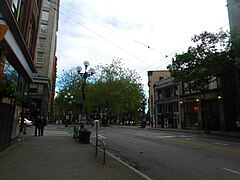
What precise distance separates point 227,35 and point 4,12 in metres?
21.1

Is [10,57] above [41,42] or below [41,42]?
below

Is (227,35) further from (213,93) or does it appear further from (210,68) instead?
(213,93)

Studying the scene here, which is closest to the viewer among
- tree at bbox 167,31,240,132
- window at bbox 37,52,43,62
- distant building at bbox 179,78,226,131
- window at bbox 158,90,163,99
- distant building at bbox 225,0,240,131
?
tree at bbox 167,31,240,132

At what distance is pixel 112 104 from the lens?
54.5 metres

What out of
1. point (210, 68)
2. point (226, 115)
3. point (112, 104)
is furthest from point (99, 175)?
point (112, 104)

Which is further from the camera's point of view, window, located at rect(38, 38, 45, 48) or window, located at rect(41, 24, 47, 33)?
window, located at rect(41, 24, 47, 33)

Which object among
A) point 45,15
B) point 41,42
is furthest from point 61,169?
point 45,15

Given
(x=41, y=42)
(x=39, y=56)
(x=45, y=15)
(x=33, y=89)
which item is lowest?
(x=33, y=89)

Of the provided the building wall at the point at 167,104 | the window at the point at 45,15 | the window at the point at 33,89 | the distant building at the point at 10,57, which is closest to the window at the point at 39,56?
the window at the point at 33,89

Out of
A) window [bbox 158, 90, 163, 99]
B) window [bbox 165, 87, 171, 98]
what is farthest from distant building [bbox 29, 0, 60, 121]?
window [bbox 165, 87, 171, 98]

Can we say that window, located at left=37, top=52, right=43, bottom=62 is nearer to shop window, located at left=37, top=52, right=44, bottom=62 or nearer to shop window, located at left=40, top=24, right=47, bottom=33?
shop window, located at left=37, top=52, right=44, bottom=62

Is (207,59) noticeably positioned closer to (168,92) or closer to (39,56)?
(168,92)

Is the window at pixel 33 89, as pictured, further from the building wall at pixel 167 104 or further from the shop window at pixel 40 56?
the building wall at pixel 167 104

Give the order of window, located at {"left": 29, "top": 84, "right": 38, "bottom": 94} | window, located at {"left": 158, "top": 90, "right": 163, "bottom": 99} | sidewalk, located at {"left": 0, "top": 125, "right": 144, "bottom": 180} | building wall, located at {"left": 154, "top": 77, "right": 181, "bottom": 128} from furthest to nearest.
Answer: window, located at {"left": 29, "top": 84, "right": 38, "bottom": 94}, window, located at {"left": 158, "top": 90, "right": 163, "bottom": 99}, building wall, located at {"left": 154, "top": 77, "right": 181, "bottom": 128}, sidewalk, located at {"left": 0, "top": 125, "right": 144, "bottom": 180}
